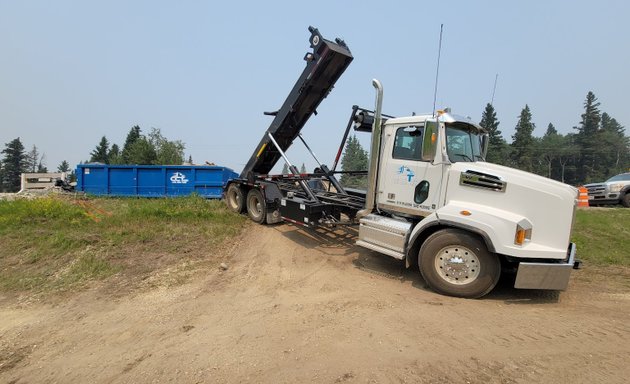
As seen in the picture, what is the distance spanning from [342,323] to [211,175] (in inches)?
440

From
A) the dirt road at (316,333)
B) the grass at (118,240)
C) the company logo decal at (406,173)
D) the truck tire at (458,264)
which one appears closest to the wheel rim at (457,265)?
the truck tire at (458,264)

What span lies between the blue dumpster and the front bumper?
1158cm

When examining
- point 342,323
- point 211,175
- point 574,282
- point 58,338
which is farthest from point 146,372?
point 211,175

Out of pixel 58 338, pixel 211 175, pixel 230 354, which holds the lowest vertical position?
pixel 58 338

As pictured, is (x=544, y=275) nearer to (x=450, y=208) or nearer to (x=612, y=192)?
(x=450, y=208)

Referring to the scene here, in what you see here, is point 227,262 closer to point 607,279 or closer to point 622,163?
point 607,279

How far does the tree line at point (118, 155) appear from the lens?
6562 cm

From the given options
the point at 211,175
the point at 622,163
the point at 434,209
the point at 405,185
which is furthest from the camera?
the point at 622,163

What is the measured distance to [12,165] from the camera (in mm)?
86750

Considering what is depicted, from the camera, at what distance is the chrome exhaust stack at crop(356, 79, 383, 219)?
6102 millimetres

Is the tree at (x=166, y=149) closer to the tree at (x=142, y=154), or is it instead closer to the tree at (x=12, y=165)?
the tree at (x=142, y=154)

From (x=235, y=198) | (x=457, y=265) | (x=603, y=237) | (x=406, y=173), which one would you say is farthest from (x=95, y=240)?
(x=603, y=237)

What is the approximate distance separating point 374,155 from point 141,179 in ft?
37.8

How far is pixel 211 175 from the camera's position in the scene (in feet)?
46.4
